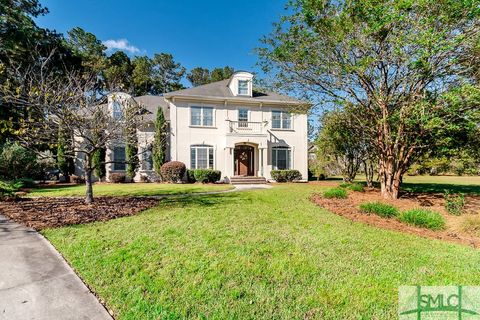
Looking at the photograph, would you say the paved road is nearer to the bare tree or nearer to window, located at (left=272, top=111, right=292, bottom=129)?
the bare tree

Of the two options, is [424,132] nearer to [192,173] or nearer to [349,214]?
[349,214]

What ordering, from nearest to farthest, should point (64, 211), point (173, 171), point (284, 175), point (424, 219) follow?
1. point (424, 219)
2. point (64, 211)
3. point (173, 171)
4. point (284, 175)

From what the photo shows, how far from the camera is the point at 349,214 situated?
732 cm

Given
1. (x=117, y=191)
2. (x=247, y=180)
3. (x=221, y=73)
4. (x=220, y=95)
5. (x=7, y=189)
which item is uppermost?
(x=221, y=73)

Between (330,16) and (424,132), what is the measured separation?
17.4ft

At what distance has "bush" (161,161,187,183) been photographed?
53.6 feet

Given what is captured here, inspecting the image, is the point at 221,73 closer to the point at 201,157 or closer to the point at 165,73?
the point at 165,73

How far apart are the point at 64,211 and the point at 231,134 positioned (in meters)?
11.7

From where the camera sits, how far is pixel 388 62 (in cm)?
821

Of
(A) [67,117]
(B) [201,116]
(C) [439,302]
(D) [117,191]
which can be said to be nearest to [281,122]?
(B) [201,116]

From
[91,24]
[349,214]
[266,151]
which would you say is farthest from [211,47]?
[349,214]

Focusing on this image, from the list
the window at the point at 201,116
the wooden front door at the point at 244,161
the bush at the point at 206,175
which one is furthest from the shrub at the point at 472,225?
the window at the point at 201,116

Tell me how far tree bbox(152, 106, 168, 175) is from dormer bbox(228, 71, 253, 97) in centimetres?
580

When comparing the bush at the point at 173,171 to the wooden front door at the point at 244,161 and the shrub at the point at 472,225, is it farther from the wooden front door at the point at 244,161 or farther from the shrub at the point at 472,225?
the shrub at the point at 472,225
